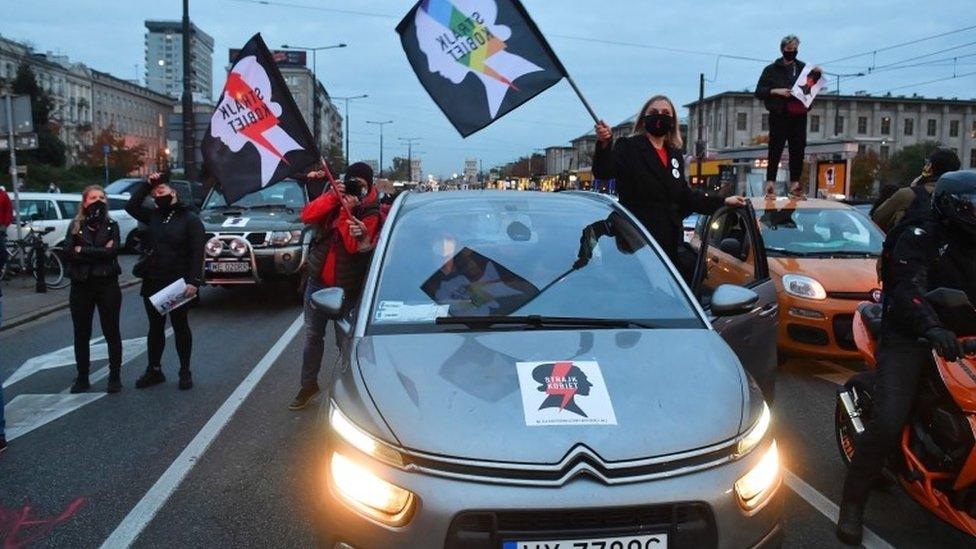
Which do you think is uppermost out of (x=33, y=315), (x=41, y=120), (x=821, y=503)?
(x=41, y=120)

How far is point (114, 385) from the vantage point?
6.77 m

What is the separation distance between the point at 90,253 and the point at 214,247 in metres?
4.16

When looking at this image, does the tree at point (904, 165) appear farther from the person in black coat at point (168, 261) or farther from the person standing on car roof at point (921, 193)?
the person in black coat at point (168, 261)

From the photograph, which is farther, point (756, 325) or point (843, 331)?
point (843, 331)

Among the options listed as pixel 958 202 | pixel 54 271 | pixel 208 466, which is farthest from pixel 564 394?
pixel 54 271

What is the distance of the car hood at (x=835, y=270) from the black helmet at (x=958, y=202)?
3.38 m

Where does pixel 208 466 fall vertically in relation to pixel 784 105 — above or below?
below

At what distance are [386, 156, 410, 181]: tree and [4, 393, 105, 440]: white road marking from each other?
9366 centimetres

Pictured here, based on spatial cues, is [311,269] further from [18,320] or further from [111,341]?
[18,320]

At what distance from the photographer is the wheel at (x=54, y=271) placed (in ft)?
46.0

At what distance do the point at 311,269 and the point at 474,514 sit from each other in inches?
156

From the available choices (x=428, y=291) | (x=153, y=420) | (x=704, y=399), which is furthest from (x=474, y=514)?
(x=153, y=420)

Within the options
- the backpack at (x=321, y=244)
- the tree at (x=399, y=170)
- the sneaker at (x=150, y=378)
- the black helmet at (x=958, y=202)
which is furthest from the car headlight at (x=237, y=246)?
the tree at (x=399, y=170)

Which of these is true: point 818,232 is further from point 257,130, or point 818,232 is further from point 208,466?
point 208,466
